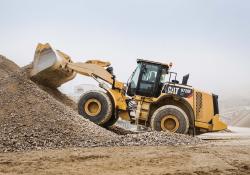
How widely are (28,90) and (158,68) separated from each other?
14.4 ft

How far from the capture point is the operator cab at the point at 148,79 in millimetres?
14352

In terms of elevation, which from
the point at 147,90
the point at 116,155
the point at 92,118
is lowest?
the point at 116,155

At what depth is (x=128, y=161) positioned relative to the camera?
7.32 metres

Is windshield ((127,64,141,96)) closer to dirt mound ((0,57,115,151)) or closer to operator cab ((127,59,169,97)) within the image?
operator cab ((127,59,169,97))

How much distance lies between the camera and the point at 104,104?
561 inches

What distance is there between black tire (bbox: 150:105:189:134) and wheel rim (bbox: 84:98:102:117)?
2018mm

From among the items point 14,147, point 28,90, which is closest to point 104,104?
point 28,90

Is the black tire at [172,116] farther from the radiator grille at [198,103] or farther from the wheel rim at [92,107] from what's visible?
the wheel rim at [92,107]

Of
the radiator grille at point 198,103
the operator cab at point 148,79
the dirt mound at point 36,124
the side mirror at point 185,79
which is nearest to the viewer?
the dirt mound at point 36,124

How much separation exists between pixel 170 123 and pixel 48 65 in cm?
459

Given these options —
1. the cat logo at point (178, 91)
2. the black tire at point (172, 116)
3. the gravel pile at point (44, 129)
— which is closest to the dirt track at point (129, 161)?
the gravel pile at point (44, 129)

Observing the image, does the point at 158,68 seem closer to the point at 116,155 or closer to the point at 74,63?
the point at 74,63

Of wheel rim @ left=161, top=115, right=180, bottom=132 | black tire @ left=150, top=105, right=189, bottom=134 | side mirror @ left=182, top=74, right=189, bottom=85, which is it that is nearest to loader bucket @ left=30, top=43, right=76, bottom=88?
black tire @ left=150, top=105, right=189, bottom=134

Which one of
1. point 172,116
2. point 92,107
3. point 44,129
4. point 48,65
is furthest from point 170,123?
point 44,129
